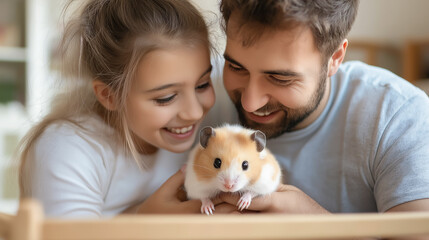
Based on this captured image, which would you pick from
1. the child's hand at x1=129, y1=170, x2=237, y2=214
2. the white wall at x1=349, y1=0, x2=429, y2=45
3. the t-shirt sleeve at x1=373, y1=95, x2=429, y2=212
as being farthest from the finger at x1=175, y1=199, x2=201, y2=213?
the white wall at x1=349, y1=0, x2=429, y2=45

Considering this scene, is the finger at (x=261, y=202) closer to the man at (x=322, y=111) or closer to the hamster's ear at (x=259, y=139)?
the man at (x=322, y=111)

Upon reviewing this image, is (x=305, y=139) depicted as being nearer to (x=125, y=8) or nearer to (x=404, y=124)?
(x=404, y=124)

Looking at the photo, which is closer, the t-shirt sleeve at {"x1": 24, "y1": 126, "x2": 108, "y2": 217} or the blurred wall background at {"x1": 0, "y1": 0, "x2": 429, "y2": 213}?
the t-shirt sleeve at {"x1": 24, "y1": 126, "x2": 108, "y2": 217}

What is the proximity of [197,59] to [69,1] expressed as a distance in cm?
56

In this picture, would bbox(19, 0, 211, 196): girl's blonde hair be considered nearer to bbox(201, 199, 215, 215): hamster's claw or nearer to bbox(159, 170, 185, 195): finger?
bbox(159, 170, 185, 195): finger

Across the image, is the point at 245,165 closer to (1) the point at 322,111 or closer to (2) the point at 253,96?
(2) the point at 253,96

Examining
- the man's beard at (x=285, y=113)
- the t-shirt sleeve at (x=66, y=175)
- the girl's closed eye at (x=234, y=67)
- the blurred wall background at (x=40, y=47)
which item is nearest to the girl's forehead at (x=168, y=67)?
the girl's closed eye at (x=234, y=67)

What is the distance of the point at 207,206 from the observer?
4.19 ft

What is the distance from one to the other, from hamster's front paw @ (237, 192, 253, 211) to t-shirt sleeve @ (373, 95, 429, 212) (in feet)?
1.53

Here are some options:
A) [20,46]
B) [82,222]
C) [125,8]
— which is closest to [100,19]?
[125,8]

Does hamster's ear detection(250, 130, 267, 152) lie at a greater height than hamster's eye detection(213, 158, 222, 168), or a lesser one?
greater

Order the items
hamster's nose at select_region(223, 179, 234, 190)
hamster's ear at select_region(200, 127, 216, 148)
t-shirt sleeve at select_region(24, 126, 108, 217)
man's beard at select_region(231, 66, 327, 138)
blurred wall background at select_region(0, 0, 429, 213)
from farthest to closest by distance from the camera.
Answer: blurred wall background at select_region(0, 0, 429, 213) < man's beard at select_region(231, 66, 327, 138) < t-shirt sleeve at select_region(24, 126, 108, 217) < hamster's ear at select_region(200, 127, 216, 148) < hamster's nose at select_region(223, 179, 234, 190)

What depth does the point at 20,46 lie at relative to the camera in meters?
4.54

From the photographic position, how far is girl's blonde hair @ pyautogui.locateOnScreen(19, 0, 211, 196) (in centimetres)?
149
